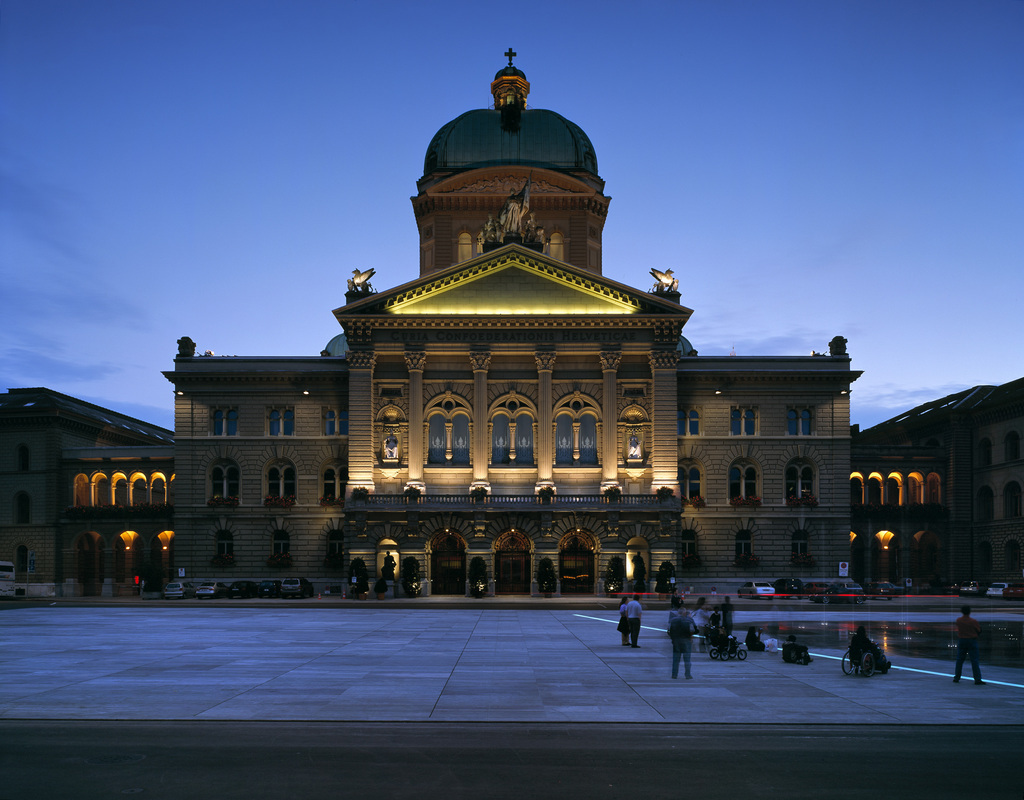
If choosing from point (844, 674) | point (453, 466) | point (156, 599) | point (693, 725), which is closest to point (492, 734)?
point (693, 725)

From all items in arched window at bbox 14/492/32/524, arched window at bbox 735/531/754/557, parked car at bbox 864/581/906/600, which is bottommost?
parked car at bbox 864/581/906/600

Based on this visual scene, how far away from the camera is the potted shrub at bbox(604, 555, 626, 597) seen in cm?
6712

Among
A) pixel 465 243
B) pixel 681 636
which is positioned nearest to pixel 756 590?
pixel 465 243

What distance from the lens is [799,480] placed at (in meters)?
75.1

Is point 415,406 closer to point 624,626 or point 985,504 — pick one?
point 624,626

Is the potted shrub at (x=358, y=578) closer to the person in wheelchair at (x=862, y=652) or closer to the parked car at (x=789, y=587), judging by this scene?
the parked car at (x=789, y=587)

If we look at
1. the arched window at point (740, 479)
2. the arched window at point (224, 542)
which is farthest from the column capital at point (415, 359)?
the arched window at point (740, 479)

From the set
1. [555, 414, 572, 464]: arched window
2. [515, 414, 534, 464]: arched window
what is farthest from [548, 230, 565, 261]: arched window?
[515, 414, 534, 464]: arched window

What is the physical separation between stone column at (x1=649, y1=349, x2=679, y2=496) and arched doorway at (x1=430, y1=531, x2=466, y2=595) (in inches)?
571

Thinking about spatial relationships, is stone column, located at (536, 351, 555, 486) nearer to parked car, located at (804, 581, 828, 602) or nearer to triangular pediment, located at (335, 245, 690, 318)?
triangular pediment, located at (335, 245, 690, 318)

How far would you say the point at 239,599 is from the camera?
68.7m

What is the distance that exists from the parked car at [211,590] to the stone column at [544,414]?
24391 millimetres

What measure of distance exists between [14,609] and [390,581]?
23.4 m

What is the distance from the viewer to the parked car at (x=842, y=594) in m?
65.0
